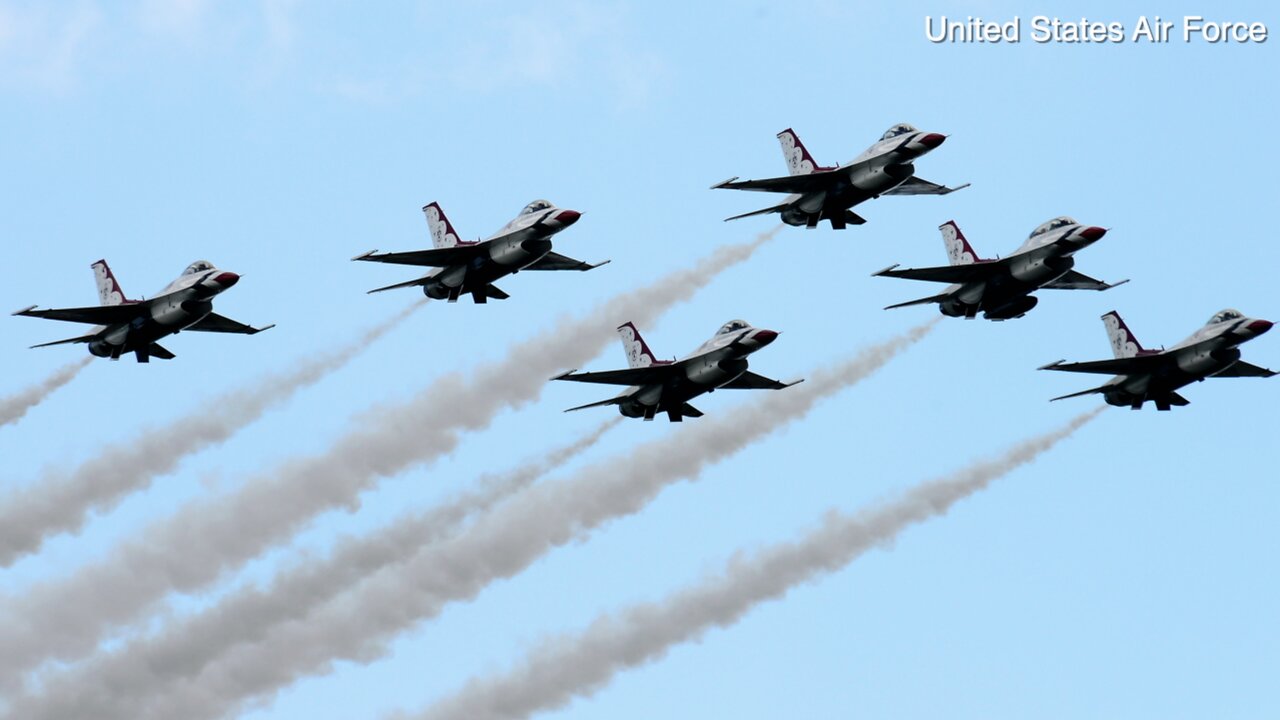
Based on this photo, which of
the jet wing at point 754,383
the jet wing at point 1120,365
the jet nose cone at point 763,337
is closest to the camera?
the jet nose cone at point 763,337

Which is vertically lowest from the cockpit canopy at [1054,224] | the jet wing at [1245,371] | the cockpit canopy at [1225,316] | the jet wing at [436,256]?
the jet wing at [1245,371]

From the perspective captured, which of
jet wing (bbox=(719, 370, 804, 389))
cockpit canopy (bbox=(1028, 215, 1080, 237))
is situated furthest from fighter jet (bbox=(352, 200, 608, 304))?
cockpit canopy (bbox=(1028, 215, 1080, 237))

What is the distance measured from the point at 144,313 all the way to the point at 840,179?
30523mm

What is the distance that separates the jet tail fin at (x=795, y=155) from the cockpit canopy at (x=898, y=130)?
11.1 feet

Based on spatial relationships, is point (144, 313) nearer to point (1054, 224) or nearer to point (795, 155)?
point (795, 155)

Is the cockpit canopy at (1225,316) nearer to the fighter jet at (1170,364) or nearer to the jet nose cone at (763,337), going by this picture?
the fighter jet at (1170,364)

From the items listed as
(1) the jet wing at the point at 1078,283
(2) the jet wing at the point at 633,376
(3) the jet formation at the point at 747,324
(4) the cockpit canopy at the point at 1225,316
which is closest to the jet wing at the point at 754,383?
(3) the jet formation at the point at 747,324

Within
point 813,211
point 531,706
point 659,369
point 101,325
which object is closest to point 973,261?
point 813,211

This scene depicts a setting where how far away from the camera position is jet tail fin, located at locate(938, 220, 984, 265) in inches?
4606

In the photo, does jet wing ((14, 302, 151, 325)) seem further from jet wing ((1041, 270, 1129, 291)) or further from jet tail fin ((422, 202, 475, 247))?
jet wing ((1041, 270, 1129, 291))

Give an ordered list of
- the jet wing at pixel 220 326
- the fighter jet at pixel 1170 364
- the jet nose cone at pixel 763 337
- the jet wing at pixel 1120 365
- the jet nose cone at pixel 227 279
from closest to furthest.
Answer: the jet nose cone at pixel 763 337 → the jet nose cone at pixel 227 279 → the fighter jet at pixel 1170 364 → the jet wing at pixel 1120 365 → the jet wing at pixel 220 326

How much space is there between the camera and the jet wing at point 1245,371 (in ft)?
376

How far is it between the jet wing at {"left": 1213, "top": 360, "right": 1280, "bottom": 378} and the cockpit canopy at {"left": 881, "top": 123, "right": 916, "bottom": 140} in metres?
17.2

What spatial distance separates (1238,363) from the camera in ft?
376
